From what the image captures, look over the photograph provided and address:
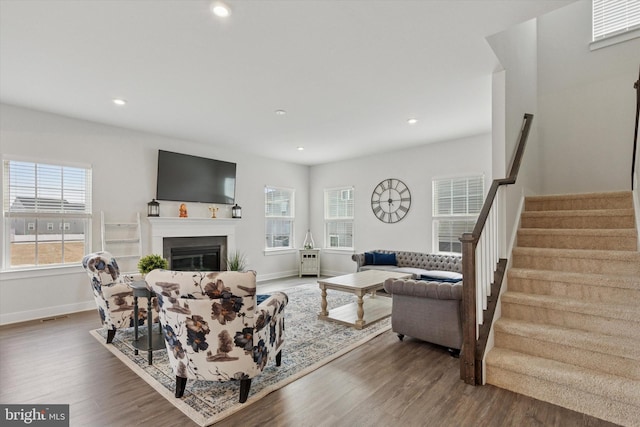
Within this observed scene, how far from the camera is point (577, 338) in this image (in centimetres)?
229

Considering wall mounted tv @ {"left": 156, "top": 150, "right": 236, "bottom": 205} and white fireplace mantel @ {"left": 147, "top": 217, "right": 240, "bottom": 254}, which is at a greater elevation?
wall mounted tv @ {"left": 156, "top": 150, "right": 236, "bottom": 205}

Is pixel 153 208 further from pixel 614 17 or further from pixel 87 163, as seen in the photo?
pixel 614 17

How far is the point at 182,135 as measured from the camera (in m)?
5.42

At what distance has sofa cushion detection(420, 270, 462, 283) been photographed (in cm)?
474

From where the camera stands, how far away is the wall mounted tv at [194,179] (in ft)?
17.6

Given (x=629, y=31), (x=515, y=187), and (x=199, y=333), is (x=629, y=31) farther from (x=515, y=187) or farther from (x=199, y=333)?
(x=199, y=333)

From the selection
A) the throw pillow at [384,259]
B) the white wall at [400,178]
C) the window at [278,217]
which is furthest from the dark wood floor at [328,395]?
the window at [278,217]

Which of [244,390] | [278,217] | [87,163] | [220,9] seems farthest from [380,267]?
[87,163]

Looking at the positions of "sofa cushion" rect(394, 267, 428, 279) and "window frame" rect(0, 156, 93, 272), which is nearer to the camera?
"window frame" rect(0, 156, 93, 272)

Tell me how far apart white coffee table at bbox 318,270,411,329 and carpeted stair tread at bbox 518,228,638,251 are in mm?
1410

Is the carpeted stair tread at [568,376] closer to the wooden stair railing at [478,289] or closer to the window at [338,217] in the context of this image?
the wooden stair railing at [478,289]

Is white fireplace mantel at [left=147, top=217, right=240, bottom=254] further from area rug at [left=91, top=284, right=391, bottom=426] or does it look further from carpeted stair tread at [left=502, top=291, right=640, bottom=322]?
carpeted stair tread at [left=502, top=291, right=640, bottom=322]

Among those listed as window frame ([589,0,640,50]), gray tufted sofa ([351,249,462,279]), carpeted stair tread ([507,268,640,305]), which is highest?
window frame ([589,0,640,50])

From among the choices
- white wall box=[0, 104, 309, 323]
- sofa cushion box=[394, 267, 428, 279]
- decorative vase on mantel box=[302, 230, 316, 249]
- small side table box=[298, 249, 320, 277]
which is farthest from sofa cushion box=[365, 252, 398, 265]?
white wall box=[0, 104, 309, 323]
